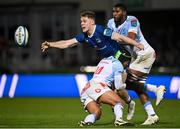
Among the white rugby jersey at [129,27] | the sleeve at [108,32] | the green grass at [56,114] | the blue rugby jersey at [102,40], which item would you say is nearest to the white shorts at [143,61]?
the white rugby jersey at [129,27]

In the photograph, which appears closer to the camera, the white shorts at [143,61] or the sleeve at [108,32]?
the sleeve at [108,32]

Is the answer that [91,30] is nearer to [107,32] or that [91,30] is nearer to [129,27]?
[107,32]

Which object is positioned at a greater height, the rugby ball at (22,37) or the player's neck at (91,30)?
the player's neck at (91,30)

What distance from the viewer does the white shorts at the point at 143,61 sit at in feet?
49.2

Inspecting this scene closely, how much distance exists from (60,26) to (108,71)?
29.1 metres

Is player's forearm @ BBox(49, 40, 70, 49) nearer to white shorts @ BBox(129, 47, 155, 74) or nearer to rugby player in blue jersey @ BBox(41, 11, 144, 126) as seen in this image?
rugby player in blue jersey @ BBox(41, 11, 144, 126)

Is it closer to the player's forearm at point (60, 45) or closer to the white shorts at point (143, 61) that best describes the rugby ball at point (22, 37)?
the player's forearm at point (60, 45)

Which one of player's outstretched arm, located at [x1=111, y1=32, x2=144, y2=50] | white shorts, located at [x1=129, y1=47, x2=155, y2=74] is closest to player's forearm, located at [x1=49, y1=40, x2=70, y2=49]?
player's outstretched arm, located at [x1=111, y1=32, x2=144, y2=50]

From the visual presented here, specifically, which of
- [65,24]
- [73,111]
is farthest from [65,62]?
[73,111]

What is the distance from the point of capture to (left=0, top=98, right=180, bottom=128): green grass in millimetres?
14031

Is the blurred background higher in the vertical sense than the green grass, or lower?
lower

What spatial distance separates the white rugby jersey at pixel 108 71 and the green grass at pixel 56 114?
819 mm

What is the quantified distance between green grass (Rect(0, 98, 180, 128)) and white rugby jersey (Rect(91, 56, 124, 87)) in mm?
819

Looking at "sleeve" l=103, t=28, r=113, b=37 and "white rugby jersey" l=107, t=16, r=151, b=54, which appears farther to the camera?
"white rugby jersey" l=107, t=16, r=151, b=54
